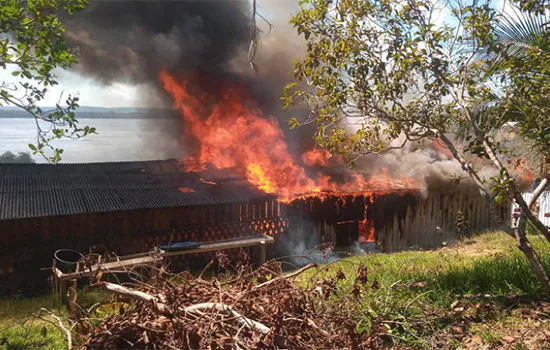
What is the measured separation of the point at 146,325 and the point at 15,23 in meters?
5.62

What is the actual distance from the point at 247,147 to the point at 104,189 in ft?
22.6

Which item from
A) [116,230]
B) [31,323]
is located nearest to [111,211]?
[116,230]

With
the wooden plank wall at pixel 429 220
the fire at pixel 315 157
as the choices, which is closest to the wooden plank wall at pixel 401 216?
the wooden plank wall at pixel 429 220

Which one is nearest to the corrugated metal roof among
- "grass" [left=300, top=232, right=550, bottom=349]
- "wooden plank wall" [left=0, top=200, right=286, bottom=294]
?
"wooden plank wall" [left=0, top=200, right=286, bottom=294]

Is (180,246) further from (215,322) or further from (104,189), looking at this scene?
(215,322)

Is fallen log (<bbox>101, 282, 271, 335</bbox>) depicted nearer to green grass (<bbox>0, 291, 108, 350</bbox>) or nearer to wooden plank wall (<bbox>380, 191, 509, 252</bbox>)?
green grass (<bbox>0, 291, 108, 350</bbox>)

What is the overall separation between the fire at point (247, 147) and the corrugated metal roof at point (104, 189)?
1.30m

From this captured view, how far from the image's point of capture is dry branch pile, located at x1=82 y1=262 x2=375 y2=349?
3268 mm

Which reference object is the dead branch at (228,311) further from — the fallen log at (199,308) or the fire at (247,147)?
the fire at (247,147)

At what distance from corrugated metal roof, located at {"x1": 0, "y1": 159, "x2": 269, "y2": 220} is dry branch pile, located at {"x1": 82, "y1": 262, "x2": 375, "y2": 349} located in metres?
7.43

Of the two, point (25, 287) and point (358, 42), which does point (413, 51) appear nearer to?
point (358, 42)

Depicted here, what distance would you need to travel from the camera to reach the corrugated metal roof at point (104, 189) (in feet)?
33.9

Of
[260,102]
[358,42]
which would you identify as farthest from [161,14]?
[358,42]

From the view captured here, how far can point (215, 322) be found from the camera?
10.6 ft
